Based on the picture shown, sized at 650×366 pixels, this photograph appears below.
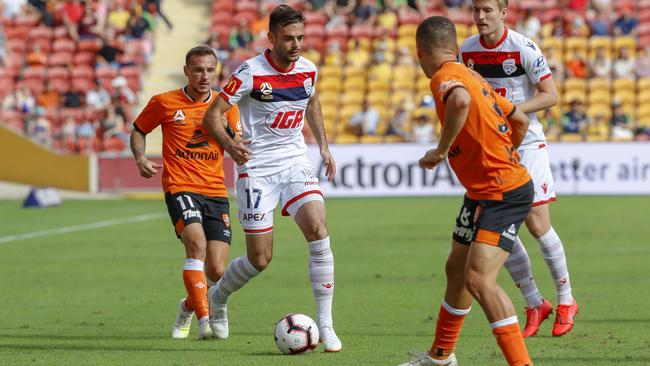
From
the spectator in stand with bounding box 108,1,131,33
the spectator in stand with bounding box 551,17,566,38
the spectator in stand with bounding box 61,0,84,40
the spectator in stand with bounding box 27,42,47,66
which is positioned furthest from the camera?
the spectator in stand with bounding box 61,0,84,40

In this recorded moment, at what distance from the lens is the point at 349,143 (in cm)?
2652

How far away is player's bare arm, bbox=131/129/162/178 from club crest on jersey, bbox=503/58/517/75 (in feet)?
8.62

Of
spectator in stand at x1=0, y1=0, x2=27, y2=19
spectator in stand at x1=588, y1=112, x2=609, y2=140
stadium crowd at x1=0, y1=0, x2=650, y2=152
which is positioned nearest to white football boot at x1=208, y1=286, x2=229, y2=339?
stadium crowd at x1=0, y1=0, x2=650, y2=152

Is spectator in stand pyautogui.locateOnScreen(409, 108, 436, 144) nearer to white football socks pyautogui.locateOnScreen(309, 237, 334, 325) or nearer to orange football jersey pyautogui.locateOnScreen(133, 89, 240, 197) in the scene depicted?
orange football jersey pyautogui.locateOnScreen(133, 89, 240, 197)

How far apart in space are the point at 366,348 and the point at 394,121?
1998 cm

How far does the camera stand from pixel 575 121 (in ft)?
89.8

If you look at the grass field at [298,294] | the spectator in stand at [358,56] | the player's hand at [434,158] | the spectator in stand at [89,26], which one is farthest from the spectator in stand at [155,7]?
the player's hand at [434,158]

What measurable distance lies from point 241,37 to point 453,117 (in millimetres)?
25665

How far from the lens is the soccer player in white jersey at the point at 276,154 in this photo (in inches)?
331

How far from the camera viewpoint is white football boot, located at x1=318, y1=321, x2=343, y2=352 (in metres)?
8.22

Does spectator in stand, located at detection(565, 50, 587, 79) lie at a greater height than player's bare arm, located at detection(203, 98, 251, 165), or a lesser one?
lesser

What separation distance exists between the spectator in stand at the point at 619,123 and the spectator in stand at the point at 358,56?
6.45 metres

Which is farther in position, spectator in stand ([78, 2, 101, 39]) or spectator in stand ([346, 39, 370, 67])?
spectator in stand ([78, 2, 101, 39])

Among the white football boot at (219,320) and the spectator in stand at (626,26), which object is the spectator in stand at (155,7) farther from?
the white football boot at (219,320)
